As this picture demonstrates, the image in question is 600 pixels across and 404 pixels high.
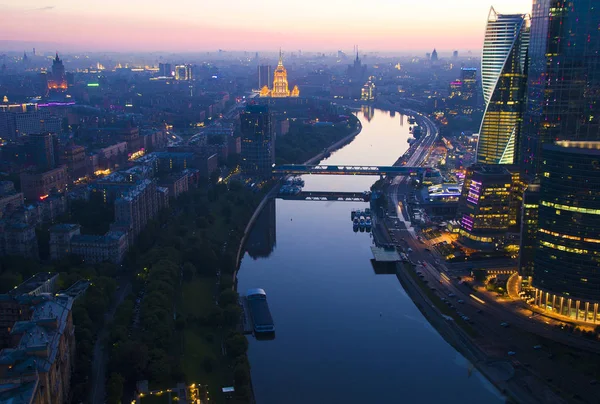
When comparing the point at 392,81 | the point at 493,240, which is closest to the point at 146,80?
the point at 392,81

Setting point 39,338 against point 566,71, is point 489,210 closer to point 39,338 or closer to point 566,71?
point 566,71

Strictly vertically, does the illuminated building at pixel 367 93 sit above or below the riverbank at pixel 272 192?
above

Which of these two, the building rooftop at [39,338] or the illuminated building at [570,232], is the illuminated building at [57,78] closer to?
the building rooftop at [39,338]

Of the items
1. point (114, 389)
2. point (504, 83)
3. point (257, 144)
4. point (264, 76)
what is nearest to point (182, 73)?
point (264, 76)

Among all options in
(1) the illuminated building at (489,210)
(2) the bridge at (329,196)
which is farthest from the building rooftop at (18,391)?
(2) the bridge at (329,196)

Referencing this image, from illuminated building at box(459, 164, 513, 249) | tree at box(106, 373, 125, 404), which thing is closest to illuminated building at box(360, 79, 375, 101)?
illuminated building at box(459, 164, 513, 249)

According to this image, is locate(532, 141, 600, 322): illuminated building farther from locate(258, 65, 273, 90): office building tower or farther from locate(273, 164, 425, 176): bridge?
locate(258, 65, 273, 90): office building tower
